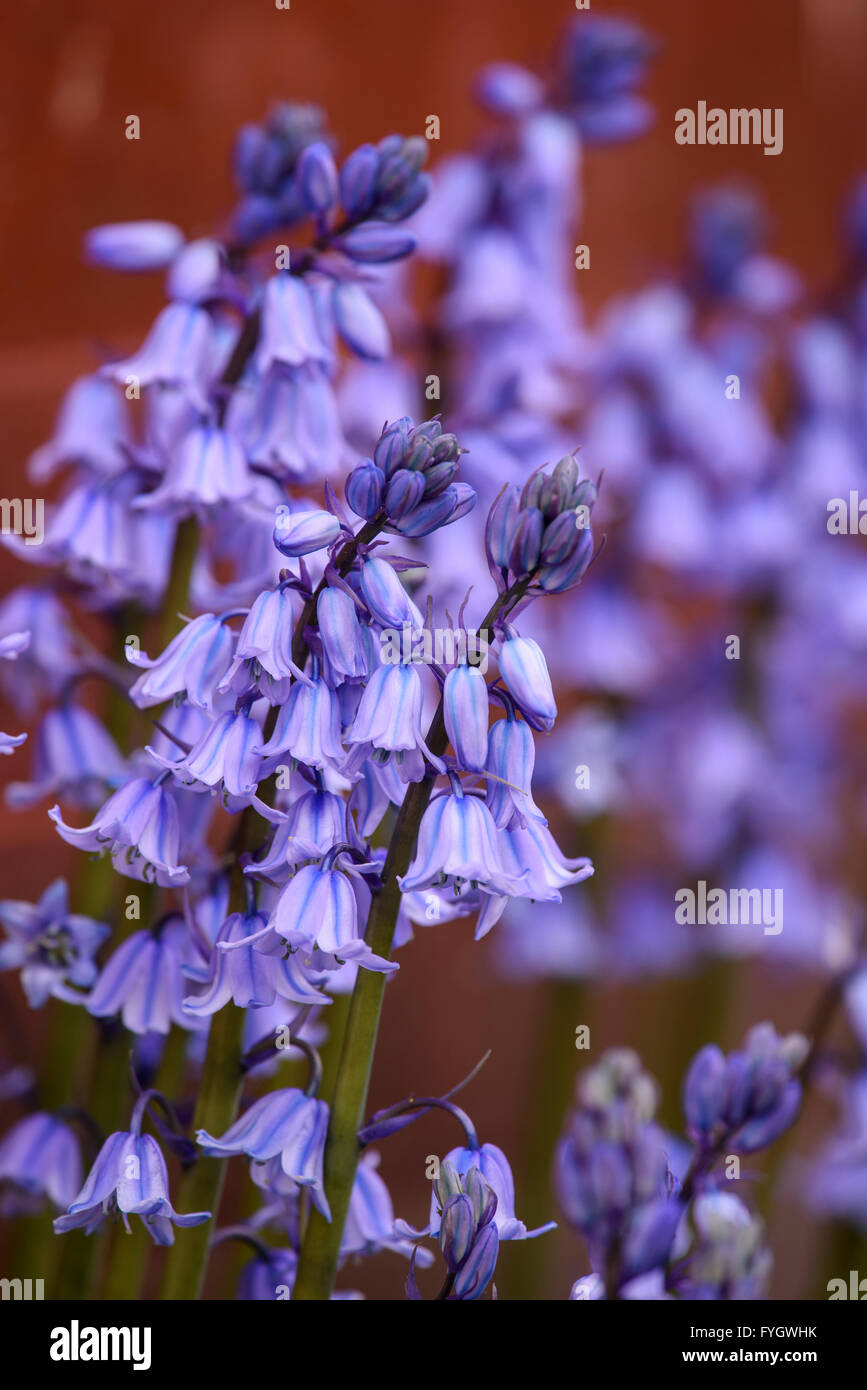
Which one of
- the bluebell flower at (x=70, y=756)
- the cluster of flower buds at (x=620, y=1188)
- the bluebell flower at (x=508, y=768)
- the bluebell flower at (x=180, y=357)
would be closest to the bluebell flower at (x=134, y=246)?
the bluebell flower at (x=180, y=357)

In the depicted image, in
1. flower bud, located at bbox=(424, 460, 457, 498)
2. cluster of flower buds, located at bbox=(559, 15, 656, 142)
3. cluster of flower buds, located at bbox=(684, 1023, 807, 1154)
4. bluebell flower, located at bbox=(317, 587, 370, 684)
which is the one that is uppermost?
cluster of flower buds, located at bbox=(559, 15, 656, 142)

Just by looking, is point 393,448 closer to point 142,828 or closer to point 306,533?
point 306,533

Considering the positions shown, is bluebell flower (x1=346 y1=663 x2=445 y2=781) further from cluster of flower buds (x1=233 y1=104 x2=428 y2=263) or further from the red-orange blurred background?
the red-orange blurred background

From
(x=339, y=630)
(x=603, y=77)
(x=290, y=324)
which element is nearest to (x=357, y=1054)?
(x=339, y=630)

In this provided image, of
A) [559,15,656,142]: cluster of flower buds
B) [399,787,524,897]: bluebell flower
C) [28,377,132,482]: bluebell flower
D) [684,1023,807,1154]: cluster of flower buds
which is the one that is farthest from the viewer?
[559,15,656,142]: cluster of flower buds

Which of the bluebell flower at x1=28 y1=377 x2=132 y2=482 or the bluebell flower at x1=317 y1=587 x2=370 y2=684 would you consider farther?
the bluebell flower at x1=28 y1=377 x2=132 y2=482

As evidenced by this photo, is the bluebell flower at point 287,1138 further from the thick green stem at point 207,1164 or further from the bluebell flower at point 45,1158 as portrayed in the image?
the bluebell flower at point 45,1158

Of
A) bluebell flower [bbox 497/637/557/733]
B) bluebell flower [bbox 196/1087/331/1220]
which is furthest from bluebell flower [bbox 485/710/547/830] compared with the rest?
bluebell flower [bbox 196/1087/331/1220]
